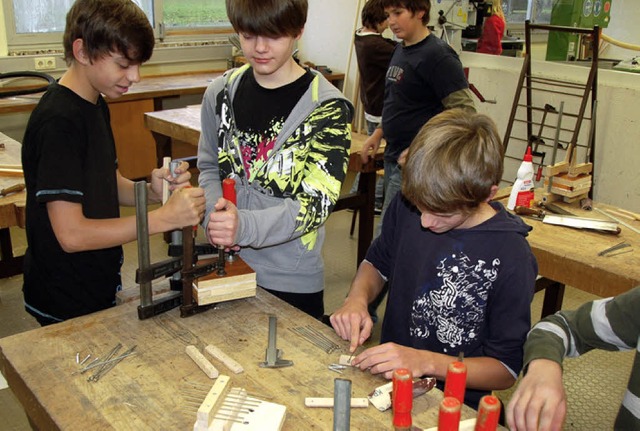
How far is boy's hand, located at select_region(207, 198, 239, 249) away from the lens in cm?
140

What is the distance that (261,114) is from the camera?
1.64 meters

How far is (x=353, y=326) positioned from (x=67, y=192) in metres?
0.73

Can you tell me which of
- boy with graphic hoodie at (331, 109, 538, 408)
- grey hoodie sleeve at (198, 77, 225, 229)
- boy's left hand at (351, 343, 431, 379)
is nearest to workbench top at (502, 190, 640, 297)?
boy with graphic hoodie at (331, 109, 538, 408)

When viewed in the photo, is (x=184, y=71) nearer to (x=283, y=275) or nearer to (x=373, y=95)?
(x=373, y=95)

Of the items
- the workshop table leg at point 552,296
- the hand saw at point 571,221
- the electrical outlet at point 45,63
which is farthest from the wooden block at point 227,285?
the electrical outlet at point 45,63

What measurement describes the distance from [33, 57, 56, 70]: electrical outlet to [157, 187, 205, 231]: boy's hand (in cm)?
410

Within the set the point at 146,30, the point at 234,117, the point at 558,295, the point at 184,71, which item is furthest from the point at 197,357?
the point at 184,71

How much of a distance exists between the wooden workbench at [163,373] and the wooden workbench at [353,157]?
1.88m

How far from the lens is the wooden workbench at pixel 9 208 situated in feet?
Result: 7.35

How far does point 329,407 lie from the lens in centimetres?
117

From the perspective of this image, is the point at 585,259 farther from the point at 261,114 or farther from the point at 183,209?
the point at 183,209

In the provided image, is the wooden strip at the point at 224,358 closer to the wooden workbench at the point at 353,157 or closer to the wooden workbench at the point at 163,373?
the wooden workbench at the point at 163,373

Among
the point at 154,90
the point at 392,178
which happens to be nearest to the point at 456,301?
the point at 392,178

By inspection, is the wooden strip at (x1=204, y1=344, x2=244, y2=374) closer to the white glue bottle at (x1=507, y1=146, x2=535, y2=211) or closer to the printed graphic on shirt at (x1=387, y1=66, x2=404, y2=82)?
the white glue bottle at (x1=507, y1=146, x2=535, y2=211)
